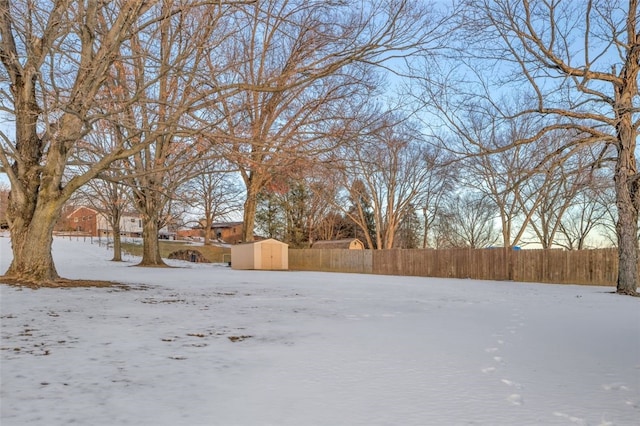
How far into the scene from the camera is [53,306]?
732 cm

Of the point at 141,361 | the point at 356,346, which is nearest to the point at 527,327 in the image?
the point at 356,346

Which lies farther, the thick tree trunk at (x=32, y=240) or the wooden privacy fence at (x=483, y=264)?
the wooden privacy fence at (x=483, y=264)

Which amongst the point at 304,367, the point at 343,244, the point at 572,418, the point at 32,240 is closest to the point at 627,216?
the point at 572,418

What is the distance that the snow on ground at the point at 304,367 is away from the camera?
3.10 meters

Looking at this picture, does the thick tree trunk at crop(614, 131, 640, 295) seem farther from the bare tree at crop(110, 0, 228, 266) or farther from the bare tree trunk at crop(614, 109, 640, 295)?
the bare tree at crop(110, 0, 228, 266)

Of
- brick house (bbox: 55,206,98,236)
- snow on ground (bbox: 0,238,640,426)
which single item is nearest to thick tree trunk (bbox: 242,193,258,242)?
snow on ground (bbox: 0,238,640,426)

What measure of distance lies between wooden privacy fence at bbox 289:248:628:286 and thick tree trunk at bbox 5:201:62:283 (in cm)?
1768

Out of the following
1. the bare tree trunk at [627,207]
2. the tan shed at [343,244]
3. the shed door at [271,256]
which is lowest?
the shed door at [271,256]

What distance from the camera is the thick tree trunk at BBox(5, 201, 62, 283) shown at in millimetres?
10172

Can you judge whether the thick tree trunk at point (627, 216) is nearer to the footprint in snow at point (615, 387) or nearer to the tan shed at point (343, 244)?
the footprint in snow at point (615, 387)

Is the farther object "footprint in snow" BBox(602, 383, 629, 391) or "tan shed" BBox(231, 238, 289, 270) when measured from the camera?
"tan shed" BBox(231, 238, 289, 270)

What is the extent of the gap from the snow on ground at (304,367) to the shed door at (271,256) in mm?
20679

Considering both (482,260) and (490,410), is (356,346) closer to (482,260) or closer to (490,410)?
(490,410)

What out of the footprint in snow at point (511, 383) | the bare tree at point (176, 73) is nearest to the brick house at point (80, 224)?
the bare tree at point (176, 73)
